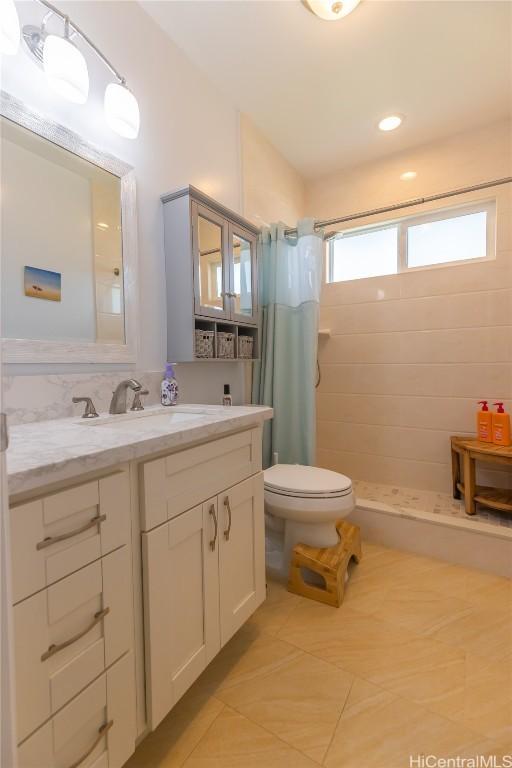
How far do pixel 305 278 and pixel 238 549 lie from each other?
1.48 meters

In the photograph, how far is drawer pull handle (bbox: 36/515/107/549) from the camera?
0.62 metres

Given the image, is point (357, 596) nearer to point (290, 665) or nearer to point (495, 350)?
point (290, 665)

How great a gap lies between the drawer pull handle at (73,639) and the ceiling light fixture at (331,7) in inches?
85.8

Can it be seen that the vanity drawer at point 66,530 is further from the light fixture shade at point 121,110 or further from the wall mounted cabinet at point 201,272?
the light fixture shade at point 121,110

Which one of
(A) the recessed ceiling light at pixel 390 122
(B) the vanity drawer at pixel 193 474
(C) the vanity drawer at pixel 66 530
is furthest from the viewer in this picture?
(A) the recessed ceiling light at pixel 390 122

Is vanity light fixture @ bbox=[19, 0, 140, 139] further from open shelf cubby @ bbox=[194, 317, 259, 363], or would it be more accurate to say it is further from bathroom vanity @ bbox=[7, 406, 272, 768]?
bathroom vanity @ bbox=[7, 406, 272, 768]

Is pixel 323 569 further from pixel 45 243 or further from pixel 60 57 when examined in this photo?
pixel 60 57

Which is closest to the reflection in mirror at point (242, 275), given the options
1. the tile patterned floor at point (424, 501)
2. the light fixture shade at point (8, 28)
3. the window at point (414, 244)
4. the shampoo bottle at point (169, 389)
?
the shampoo bottle at point (169, 389)

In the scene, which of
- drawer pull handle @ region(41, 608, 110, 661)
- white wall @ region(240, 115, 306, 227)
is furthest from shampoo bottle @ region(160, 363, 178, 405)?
white wall @ region(240, 115, 306, 227)

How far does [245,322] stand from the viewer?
6.17ft

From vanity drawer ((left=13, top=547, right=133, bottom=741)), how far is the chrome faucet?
589mm

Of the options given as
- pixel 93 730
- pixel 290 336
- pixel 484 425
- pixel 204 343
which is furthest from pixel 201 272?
pixel 484 425

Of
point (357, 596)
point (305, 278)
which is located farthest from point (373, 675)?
point (305, 278)

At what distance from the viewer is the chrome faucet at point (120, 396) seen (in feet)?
4.10
